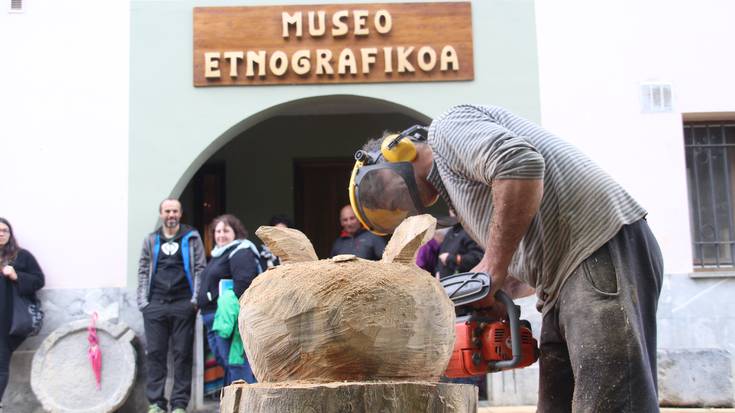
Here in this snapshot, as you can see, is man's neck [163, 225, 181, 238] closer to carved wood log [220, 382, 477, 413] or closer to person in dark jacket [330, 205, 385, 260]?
person in dark jacket [330, 205, 385, 260]

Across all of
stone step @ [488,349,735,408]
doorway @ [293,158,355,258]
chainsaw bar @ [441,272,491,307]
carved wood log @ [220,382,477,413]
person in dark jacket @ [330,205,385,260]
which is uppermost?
doorway @ [293,158,355,258]

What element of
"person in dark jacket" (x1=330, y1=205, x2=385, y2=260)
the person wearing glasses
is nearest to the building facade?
"person in dark jacket" (x1=330, y1=205, x2=385, y2=260)

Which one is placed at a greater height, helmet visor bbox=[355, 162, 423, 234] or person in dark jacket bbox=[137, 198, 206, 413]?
helmet visor bbox=[355, 162, 423, 234]

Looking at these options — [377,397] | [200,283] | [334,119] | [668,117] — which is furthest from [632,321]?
[334,119]

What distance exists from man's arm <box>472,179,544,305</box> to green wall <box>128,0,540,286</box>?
4932 millimetres

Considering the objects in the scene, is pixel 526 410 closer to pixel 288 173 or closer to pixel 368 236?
pixel 368 236

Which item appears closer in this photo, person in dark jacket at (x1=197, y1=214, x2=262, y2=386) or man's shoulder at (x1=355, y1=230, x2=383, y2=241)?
person in dark jacket at (x1=197, y1=214, x2=262, y2=386)

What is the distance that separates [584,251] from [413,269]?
1.92 feet

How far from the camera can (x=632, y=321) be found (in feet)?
9.15

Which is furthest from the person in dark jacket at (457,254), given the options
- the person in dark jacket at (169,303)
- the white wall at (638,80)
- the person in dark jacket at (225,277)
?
the person in dark jacket at (169,303)

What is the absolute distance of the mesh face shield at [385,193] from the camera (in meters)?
3.30

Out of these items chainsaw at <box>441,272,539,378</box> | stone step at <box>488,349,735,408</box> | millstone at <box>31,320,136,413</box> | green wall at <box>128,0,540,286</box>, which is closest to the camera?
chainsaw at <box>441,272,539,378</box>

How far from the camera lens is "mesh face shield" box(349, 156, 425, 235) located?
3303 mm

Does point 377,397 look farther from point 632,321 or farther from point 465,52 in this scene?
point 465,52
